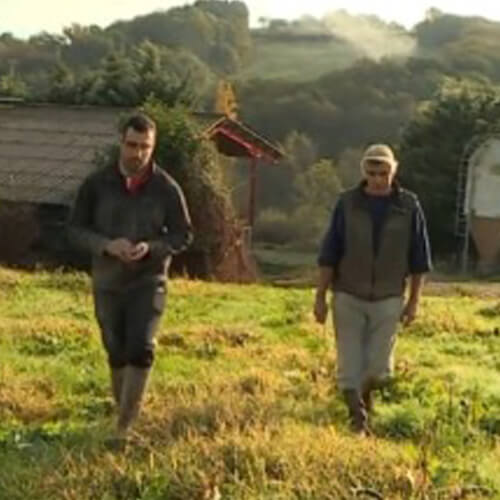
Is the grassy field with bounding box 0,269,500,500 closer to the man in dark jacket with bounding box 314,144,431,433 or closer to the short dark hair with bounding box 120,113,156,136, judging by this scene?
the man in dark jacket with bounding box 314,144,431,433

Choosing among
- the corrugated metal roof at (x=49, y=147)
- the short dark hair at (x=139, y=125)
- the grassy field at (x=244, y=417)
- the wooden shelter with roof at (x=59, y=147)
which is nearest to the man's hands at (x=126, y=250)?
the short dark hair at (x=139, y=125)

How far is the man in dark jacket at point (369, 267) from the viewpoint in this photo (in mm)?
8102

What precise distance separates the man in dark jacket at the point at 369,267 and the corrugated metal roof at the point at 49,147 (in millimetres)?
21593

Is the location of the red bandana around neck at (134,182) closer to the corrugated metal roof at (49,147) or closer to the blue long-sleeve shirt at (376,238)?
the blue long-sleeve shirt at (376,238)

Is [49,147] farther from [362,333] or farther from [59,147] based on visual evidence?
[362,333]

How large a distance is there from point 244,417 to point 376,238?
1.43 meters

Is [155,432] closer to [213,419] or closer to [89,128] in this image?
[213,419]

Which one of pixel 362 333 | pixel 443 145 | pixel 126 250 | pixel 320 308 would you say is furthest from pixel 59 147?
pixel 126 250

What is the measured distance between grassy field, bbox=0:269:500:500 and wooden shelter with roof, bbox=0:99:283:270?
15.1 m

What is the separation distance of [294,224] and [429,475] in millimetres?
49222

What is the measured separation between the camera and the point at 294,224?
55.2 metres

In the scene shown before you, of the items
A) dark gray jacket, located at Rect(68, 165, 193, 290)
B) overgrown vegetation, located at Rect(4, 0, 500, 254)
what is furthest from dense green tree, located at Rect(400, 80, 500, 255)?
dark gray jacket, located at Rect(68, 165, 193, 290)

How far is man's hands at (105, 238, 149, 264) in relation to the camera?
24.3ft

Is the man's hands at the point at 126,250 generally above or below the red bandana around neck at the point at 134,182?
below
